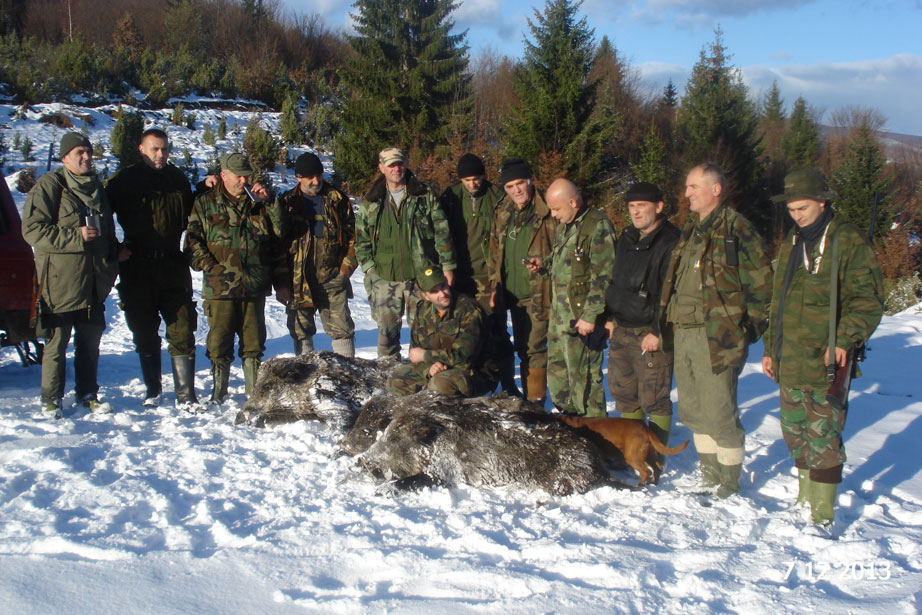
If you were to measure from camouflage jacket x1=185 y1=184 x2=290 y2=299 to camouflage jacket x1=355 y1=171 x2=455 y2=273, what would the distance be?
746 mm

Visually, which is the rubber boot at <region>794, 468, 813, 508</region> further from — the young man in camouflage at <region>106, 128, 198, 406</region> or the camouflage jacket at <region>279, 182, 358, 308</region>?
the young man in camouflage at <region>106, 128, 198, 406</region>

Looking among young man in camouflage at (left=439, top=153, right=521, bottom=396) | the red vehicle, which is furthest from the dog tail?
the red vehicle

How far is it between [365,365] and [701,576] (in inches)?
129

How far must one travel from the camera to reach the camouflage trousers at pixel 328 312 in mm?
5777

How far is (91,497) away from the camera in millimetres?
3475

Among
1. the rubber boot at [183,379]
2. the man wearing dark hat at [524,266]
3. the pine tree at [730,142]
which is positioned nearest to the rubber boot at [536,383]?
the man wearing dark hat at [524,266]

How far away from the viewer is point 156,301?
208 inches

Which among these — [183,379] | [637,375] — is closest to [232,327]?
[183,379]

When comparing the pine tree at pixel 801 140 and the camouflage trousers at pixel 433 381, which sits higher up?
the pine tree at pixel 801 140

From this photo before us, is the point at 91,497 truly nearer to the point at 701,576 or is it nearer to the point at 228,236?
the point at 228,236

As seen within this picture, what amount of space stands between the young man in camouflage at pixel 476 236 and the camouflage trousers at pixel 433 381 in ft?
1.66

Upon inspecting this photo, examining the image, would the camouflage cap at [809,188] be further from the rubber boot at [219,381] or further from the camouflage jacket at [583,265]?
the rubber boot at [219,381]

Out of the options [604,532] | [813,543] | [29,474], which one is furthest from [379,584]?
[29,474]

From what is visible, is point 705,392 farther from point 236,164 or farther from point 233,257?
point 236,164
